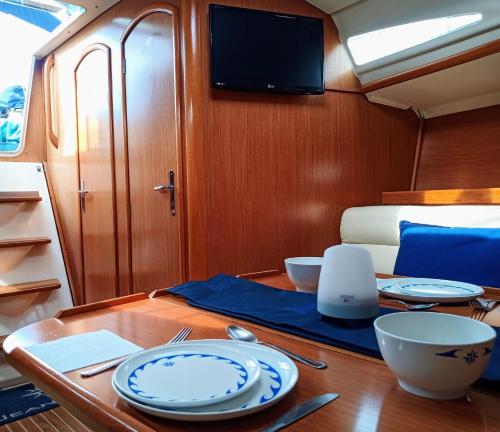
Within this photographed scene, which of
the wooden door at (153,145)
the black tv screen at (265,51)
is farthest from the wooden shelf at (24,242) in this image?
the black tv screen at (265,51)

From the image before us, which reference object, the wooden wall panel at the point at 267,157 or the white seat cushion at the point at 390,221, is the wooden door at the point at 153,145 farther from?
the white seat cushion at the point at 390,221

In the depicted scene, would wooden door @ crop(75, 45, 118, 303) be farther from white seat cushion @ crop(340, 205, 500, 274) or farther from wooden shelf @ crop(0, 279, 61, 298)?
white seat cushion @ crop(340, 205, 500, 274)

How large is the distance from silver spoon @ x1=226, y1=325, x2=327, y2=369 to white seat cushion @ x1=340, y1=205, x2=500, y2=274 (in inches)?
47.3

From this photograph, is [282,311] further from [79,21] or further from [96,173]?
[79,21]

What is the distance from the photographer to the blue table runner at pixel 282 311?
71cm

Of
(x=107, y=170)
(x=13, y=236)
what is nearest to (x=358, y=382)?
(x=107, y=170)

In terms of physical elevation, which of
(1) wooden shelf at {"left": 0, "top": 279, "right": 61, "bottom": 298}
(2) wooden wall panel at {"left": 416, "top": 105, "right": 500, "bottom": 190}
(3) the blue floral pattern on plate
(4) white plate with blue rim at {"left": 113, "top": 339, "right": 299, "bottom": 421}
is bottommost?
(1) wooden shelf at {"left": 0, "top": 279, "right": 61, "bottom": 298}

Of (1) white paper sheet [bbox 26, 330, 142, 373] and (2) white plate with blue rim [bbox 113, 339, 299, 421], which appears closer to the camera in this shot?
(2) white plate with blue rim [bbox 113, 339, 299, 421]

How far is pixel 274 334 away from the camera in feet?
2.63

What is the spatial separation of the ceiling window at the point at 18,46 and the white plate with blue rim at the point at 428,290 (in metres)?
2.73

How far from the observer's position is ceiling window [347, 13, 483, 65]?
2.09 m

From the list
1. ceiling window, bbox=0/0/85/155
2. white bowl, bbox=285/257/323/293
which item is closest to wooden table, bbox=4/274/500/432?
white bowl, bbox=285/257/323/293

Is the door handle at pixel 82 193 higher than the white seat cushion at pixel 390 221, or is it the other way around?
the door handle at pixel 82 193

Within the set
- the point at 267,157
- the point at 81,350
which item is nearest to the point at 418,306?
the point at 81,350
